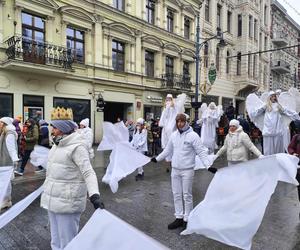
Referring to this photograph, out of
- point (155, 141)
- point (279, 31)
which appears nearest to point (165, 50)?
point (155, 141)

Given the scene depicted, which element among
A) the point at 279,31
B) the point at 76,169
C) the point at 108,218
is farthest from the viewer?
the point at 279,31

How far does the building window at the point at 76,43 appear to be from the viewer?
58.8ft

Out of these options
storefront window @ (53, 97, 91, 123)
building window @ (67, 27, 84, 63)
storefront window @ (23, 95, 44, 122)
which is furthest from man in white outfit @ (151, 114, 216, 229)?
building window @ (67, 27, 84, 63)

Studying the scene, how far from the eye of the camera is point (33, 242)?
14.7 ft

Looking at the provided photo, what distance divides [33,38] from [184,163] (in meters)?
14.0

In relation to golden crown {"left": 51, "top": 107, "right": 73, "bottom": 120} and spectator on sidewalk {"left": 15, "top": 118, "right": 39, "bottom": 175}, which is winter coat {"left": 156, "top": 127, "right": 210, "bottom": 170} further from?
spectator on sidewalk {"left": 15, "top": 118, "right": 39, "bottom": 175}

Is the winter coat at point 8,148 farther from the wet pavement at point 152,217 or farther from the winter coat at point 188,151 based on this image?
the winter coat at point 188,151

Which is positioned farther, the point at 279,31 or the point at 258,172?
the point at 279,31

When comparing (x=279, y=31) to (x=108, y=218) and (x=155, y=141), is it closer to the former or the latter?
(x=155, y=141)

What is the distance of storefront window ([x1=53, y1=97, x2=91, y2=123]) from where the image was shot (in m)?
17.4

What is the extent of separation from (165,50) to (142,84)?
13.4ft

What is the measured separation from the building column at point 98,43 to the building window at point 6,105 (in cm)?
A: 594

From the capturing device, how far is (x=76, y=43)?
18344 millimetres

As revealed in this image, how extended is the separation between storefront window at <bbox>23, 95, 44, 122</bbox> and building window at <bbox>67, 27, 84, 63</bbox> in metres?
3.36
